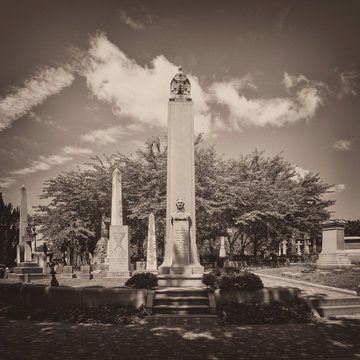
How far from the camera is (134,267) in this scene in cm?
2614

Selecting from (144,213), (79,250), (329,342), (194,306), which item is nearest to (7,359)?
(194,306)

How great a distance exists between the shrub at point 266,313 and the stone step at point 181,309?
1.56 feet

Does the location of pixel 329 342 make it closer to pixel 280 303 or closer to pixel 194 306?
pixel 280 303

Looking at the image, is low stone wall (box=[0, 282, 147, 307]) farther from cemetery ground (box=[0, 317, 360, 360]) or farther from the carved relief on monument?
the carved relief on monument

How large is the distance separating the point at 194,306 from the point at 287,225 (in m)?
26.2

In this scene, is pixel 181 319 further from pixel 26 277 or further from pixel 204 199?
pixel 204 199

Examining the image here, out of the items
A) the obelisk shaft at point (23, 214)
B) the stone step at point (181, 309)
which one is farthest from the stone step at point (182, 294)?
the obelisk shaft at point (23, 214)

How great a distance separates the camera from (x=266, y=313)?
9.05m

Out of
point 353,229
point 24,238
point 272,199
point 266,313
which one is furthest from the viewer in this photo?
point 353,229

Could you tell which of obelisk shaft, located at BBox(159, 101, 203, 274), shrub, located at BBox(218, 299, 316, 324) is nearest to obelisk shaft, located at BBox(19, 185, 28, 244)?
obelisk shaft, located at BBox(159, 101, 203, 274)

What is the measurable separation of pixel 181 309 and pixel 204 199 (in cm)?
1822

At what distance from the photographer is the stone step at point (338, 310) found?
9.66 meters

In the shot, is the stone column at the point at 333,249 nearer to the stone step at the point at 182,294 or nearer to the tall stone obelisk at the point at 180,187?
the tall stone obelisk at the point at 180,187

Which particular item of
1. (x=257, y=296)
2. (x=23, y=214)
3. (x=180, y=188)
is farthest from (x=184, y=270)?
(x=23, y=214)
